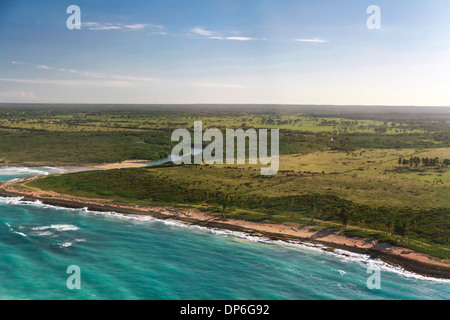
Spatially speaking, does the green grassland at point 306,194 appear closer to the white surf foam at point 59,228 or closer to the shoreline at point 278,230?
the shoreline at point 278,230

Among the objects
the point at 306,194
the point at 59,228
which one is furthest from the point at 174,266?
the point at 306,194

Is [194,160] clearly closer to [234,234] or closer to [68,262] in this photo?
[234,234]

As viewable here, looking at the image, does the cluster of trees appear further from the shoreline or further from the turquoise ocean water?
the turquoise ocean water

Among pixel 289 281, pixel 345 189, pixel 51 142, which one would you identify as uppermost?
pixel 51 142

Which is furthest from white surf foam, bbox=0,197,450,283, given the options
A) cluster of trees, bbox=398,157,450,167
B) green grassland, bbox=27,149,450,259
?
cluster of trees, bbox=398,157,450,167

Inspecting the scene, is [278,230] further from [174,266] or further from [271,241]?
[174,266]
